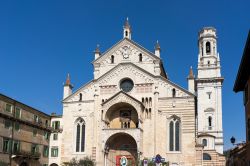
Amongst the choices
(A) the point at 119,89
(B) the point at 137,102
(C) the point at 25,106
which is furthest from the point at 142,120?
(C) the point at 25,106

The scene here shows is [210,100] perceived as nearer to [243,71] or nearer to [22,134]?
[22,134]

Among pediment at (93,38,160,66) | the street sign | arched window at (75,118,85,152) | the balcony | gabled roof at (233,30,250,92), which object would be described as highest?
pediment at (93,38,160,66)

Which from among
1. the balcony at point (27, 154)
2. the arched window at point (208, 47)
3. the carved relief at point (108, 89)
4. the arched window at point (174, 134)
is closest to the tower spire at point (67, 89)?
the carved relief at point (108, 89)

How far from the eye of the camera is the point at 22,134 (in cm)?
4791

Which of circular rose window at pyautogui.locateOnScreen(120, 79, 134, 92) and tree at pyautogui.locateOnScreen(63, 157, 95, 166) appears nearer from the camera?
tree at pyautogui.locateOnScreen(63, 157, 95, 166)

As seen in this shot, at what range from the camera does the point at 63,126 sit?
5378 cm

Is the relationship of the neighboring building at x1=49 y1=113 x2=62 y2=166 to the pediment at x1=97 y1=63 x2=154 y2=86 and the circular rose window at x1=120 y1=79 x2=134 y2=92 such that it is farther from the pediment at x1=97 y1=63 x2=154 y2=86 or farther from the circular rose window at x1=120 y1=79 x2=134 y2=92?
the circular rose window at x1=120 y1=79 x2=134 y2=92

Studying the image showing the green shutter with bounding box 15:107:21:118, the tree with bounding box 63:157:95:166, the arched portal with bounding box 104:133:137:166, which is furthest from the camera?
the arched portal with bounding box 104:133:137:166

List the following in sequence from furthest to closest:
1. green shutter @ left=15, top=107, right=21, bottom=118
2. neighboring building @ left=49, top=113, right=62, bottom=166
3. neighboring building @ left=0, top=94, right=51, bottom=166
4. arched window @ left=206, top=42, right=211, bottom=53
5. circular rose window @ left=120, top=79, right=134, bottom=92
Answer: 1. arched window @ left=206, top=42, right=211, bottom=53
2. neighboring building @ left=49, top=113, right=62, bottom=166
3. circular rose window @ left=120, top=79, right=134, bottom=92
4. green shutter @ left=15, top=107, right=21, bottom=118
5. neighboring building @ left=0, top=94, right=51, bottom=166

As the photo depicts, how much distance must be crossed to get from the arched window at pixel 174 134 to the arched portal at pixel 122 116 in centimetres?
464

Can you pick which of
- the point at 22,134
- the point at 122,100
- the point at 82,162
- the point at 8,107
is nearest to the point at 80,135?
the point at 82,162

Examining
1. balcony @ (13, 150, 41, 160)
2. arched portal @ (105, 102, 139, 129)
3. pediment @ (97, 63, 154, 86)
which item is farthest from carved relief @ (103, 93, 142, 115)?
balcony @ (13, 150, 41, 160)

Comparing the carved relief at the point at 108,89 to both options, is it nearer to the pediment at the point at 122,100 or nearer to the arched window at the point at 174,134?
the pediment at the point at 122,100

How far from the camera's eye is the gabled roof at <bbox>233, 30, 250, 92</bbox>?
19.0 metres
